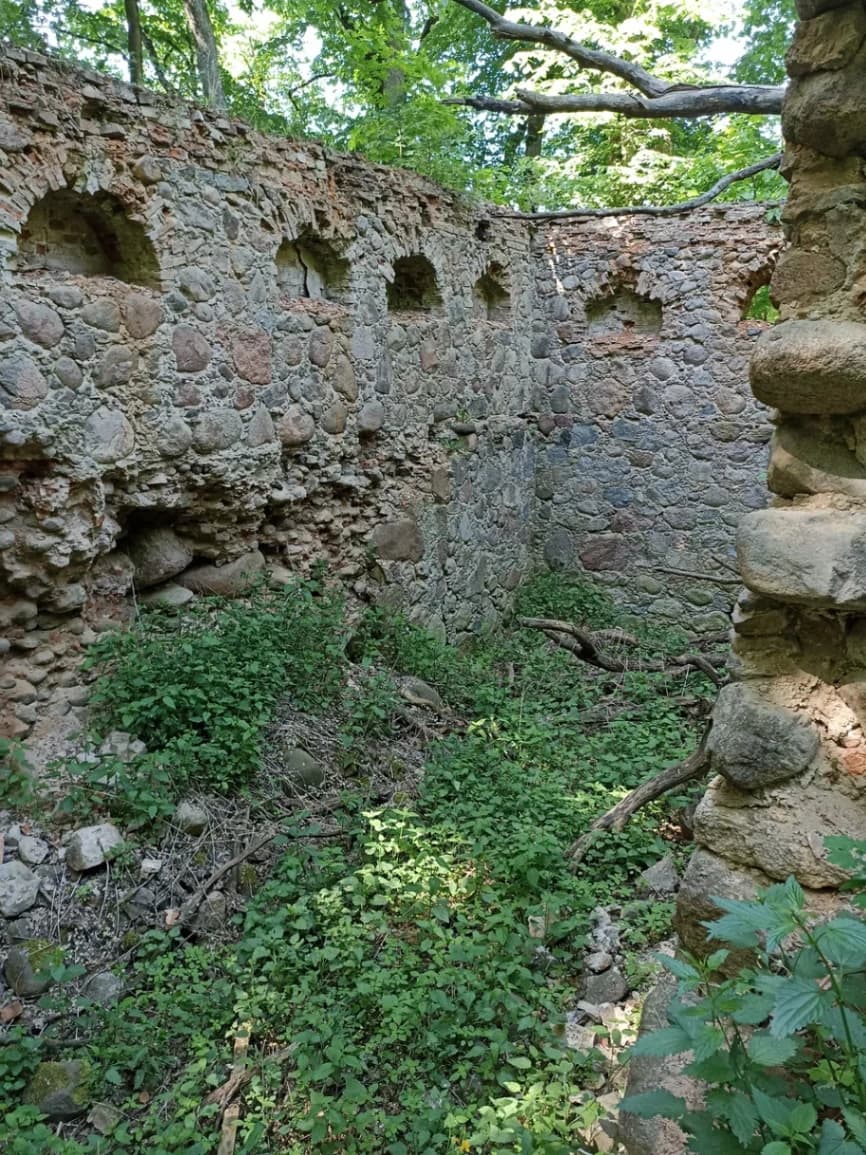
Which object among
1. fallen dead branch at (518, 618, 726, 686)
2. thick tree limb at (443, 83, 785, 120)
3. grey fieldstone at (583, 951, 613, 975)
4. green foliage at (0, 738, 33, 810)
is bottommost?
fallen dead branch at (518, 618, 726, 686)

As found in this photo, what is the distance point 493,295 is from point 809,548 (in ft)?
18.6

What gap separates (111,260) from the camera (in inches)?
158

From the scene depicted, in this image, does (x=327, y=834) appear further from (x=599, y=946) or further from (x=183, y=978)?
(x=599, y=946)

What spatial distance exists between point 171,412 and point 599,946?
121 inches

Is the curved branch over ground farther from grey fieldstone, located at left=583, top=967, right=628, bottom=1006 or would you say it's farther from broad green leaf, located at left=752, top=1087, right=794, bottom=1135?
broad green leaf, located at left=752, top=1087, right=794, bottom=1135

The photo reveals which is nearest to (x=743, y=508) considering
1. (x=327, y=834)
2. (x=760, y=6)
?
(x=327, y=834)

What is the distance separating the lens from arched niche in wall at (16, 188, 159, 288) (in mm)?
3668

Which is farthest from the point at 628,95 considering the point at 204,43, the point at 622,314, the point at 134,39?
the point at 134,39

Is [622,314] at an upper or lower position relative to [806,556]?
upper

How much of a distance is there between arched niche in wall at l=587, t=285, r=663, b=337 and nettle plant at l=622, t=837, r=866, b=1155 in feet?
21.3

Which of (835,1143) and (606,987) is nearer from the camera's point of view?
(835,1143)

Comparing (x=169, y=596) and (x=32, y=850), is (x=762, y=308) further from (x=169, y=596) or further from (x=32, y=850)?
(x=32, y=850)

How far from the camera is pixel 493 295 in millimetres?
6867

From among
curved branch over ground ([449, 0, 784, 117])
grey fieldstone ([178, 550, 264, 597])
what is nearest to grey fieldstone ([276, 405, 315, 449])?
grey fieldstone ([178, 550, 264, 597])
